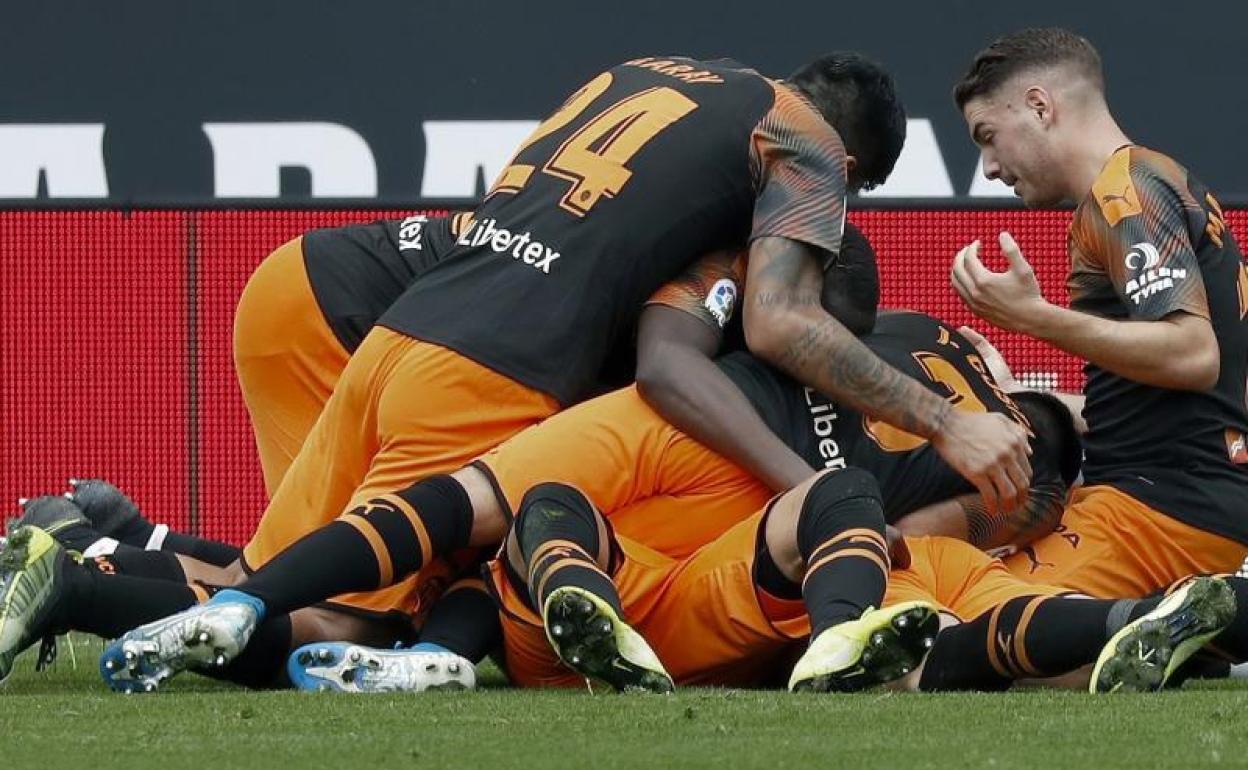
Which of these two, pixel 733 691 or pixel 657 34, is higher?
pixel 657 34

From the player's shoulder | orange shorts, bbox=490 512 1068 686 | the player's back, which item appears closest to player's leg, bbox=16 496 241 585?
orange shorts, bbox=490 512 1068 686

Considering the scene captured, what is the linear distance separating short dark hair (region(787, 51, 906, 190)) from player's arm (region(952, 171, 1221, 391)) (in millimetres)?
455

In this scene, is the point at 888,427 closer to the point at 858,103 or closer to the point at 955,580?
the point at 955,580

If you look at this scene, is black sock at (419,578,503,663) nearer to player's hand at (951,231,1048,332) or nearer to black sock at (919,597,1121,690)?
black sock at (919,597,1121,690)

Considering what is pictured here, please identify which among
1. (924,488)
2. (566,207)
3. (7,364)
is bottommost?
(7,364)

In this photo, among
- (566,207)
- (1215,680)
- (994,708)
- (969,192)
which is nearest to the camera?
(994,708)

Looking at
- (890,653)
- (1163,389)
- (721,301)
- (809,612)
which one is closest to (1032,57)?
(1163,389)

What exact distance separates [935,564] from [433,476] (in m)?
0.95

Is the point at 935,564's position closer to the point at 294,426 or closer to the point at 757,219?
the point at 757,219

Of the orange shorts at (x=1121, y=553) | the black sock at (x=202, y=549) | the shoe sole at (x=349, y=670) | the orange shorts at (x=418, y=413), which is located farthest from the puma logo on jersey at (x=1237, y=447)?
the black sock at (x=202, y=549)

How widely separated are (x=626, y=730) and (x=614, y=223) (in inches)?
59.1

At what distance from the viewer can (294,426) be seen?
5.57 meters

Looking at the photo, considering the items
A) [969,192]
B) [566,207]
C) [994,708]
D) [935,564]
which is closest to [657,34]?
[969,192]

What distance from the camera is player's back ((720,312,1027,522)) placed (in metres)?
4.68
